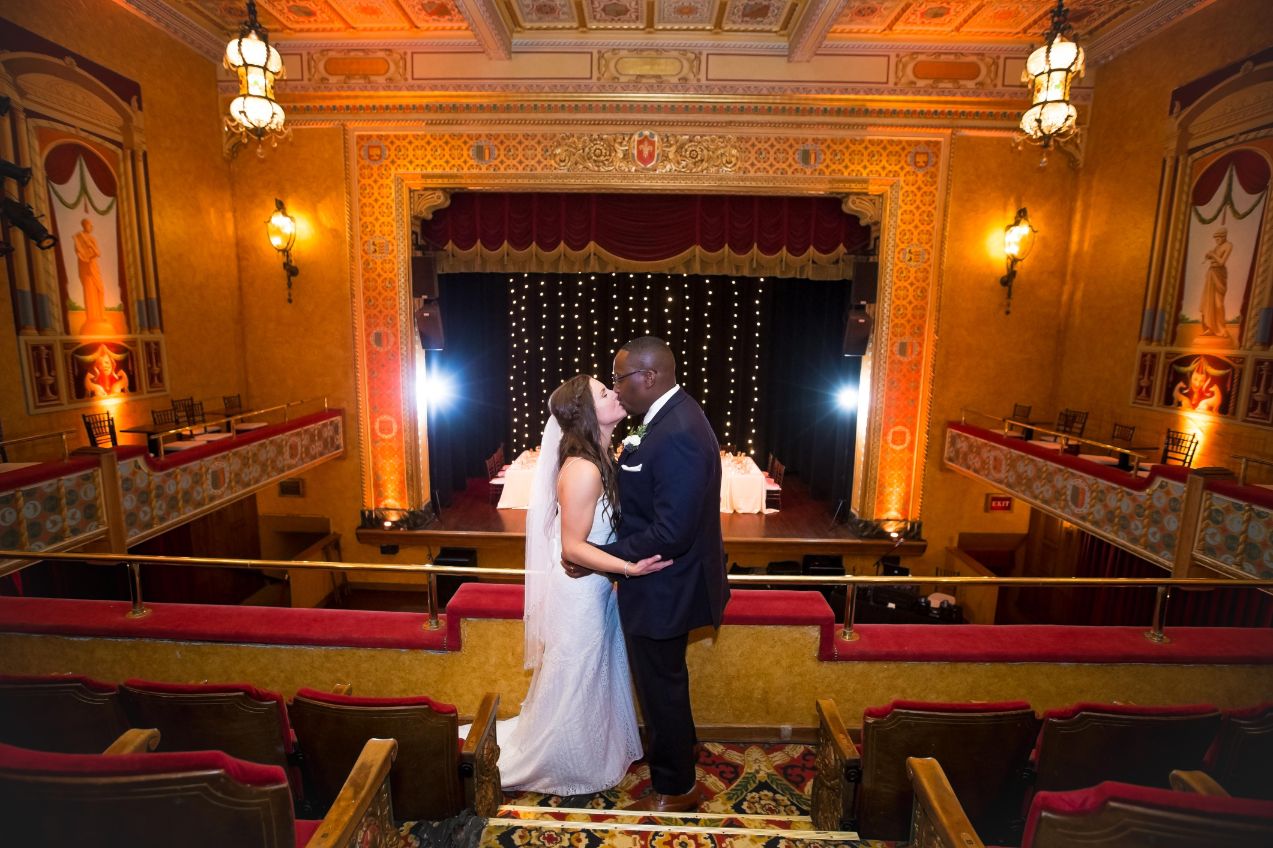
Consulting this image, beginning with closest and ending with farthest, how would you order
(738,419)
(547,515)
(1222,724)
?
(1222,724), (547,515), (738,419)

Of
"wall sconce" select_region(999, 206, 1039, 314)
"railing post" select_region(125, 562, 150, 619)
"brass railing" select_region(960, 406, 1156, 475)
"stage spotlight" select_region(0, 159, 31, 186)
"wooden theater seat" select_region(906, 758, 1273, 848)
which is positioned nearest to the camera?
"wooden theater seat" select_region(906, 758, 1273, 848)

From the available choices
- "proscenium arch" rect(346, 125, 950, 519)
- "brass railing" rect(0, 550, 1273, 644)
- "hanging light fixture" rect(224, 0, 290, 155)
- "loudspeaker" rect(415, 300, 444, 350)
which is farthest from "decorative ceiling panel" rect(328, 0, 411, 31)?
"brass railing" rect(0, 550, 1273, 644)

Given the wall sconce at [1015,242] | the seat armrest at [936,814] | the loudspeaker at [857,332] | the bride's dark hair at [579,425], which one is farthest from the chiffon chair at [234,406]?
the wall sconce at [1015,242]

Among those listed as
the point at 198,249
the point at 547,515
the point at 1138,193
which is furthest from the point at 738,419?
the point at 547,515

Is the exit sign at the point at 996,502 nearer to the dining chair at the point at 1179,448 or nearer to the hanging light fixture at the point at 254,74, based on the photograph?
the dining chair at the point at 1179,448

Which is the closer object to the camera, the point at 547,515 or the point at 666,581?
the point at 666,581

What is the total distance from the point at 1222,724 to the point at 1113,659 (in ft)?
2.42

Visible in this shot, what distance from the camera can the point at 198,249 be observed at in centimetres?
845

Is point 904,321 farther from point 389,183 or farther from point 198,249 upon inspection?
point 198,249

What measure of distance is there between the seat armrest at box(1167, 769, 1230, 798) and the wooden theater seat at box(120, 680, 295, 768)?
9.50ft

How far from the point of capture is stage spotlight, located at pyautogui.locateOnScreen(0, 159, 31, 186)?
17.9 ft

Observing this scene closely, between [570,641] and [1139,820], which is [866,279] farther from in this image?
[1139,820]

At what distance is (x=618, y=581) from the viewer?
2.37 m

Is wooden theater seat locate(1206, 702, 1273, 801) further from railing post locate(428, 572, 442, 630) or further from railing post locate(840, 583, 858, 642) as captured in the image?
railing post locate(428, 572, 442, 630)
